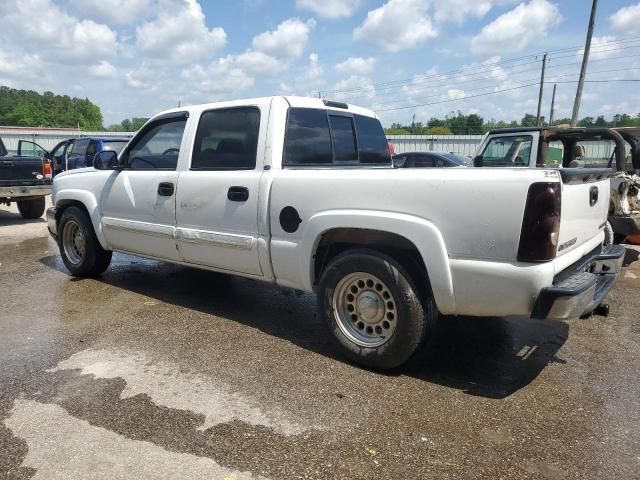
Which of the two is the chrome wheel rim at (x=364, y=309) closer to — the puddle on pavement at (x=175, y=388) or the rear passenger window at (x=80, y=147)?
the puddle on pavement at (x=175, y=388)

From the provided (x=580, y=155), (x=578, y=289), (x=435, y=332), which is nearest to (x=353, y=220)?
(x=578, y=289)

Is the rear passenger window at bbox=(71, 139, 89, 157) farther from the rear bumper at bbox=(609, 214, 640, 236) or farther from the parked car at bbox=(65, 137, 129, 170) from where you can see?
the rear bumper at bbox=(609, 214, 640, 236)

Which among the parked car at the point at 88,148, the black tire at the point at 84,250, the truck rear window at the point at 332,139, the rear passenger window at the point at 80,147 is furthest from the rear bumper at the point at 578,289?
the rear passenger window at the point at 80,147

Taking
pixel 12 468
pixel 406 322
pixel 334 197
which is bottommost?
pixel 12 468

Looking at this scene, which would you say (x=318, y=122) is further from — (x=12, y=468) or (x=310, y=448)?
(x=12, y=468)

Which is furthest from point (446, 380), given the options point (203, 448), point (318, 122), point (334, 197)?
point (318, 122)

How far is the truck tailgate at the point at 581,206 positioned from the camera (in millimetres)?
2951

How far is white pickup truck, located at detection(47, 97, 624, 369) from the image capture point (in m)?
2.85

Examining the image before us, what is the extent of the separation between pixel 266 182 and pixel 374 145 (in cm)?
164

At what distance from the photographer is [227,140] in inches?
170

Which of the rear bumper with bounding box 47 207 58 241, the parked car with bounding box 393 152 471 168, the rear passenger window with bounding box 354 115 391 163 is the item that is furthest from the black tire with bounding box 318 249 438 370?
the parked car with bounding box 393 152 471 168

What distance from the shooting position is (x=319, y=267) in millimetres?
3826

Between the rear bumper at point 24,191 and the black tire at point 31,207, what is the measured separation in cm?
85

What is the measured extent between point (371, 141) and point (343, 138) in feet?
1.59
